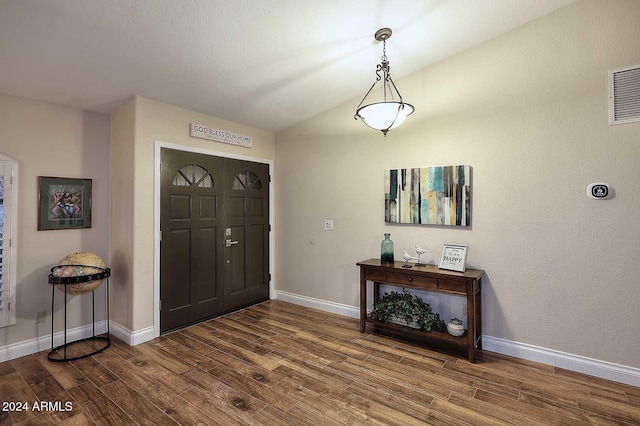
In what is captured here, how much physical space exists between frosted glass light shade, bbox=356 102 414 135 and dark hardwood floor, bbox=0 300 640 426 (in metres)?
2.17

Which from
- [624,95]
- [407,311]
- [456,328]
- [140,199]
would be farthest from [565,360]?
[140,199]

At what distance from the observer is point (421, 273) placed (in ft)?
10.0

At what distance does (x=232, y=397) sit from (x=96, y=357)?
1.62m

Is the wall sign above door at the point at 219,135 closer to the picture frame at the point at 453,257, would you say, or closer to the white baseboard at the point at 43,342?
the white baseboard at the point at 43,342

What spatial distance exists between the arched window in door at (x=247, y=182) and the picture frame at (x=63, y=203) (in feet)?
5.42

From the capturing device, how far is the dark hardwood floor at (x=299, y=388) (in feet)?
6.89

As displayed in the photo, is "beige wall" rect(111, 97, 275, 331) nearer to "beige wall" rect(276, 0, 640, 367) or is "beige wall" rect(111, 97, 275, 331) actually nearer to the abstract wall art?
"beige wall" rect(276, 0, 640, 367)

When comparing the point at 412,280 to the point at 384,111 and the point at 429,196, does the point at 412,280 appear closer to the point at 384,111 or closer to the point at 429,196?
the point at 429,196

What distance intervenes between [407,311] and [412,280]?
1.14 feet

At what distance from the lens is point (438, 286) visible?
2.99 meters

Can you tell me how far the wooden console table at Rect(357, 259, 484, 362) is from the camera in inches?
111

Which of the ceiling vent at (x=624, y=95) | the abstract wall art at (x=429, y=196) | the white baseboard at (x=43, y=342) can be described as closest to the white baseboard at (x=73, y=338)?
the white baseboard at (x=43, y=342)

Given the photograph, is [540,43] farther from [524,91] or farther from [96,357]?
[96,357]

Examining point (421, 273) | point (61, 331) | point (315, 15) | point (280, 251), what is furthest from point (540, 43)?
point (61, 331)
